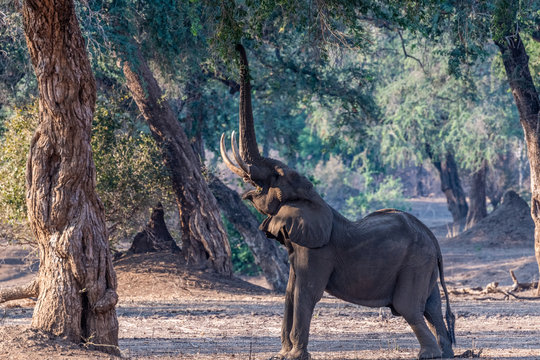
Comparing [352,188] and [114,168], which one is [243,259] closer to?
[114,168]

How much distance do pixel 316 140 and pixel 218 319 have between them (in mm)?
39661

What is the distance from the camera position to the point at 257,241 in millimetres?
17469

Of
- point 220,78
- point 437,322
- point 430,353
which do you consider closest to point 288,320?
point 430,353

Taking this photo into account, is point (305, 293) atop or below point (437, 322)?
atop

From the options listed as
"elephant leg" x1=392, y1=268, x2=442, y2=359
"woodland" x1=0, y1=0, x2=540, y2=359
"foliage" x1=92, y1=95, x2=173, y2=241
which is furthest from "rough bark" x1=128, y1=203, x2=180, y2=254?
"elephant leg" x1=392, y1=268, x2=442, y2=359

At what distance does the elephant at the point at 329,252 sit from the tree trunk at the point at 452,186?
28.0 metres

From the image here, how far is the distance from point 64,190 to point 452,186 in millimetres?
30947

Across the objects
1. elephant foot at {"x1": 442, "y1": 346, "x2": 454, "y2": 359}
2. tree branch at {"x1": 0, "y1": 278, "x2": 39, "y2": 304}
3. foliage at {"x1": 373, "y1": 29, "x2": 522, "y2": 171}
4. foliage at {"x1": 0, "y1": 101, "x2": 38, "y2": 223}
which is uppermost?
foliage at {"x1": 373, "y1": 29, "x2": 522, "y2": 171}

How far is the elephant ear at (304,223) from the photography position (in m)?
8.12

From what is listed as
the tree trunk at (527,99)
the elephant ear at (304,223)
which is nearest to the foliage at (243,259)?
the tree trunk at (527,99)

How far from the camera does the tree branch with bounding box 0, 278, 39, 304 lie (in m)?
8.05

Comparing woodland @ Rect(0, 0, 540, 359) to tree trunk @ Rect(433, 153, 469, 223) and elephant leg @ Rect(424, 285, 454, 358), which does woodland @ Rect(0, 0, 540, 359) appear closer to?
elephant leg @ Rect(424, 285, 454, 358)

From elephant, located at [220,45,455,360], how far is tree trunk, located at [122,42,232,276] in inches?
285

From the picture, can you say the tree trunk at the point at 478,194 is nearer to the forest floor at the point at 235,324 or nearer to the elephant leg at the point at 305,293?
the forest floor at the point at 235,324
